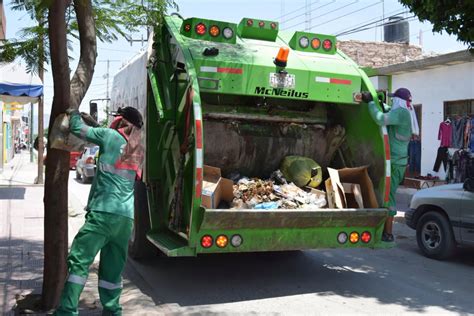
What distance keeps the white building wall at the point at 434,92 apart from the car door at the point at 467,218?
7302mm

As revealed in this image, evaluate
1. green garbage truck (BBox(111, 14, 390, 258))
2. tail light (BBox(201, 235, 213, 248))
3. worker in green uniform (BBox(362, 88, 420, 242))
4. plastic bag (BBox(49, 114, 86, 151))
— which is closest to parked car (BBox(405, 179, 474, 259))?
worker in green uniform (BBox(362, 88, 420, 242))

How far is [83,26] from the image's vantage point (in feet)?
16.1

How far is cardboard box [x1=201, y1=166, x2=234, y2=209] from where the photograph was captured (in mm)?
5258

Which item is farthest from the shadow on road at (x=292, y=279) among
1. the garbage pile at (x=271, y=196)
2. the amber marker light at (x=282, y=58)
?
the amber marker light at (x=282, y=58)

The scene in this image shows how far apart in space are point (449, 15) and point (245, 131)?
3521 millimetres

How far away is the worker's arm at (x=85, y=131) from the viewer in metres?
4.16

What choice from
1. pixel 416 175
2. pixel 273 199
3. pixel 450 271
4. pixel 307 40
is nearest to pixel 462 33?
pixel 307 40

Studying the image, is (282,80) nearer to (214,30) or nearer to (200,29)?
(214,30)

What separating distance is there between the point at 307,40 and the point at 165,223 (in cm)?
262

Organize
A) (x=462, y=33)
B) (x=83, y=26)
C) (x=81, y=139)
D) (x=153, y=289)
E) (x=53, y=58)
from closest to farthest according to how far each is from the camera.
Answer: (x=81, y=139) < (x=53, y=58) < (x=83, y=26) < (x=153, y=289) < (x=462, y=33)

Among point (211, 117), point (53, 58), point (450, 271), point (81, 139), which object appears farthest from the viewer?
point (450, 271)

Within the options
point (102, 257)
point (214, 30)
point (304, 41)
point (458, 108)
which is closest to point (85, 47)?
point (214, 30)

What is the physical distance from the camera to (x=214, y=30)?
19.2 feet

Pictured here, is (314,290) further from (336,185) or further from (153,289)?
(153,289)
